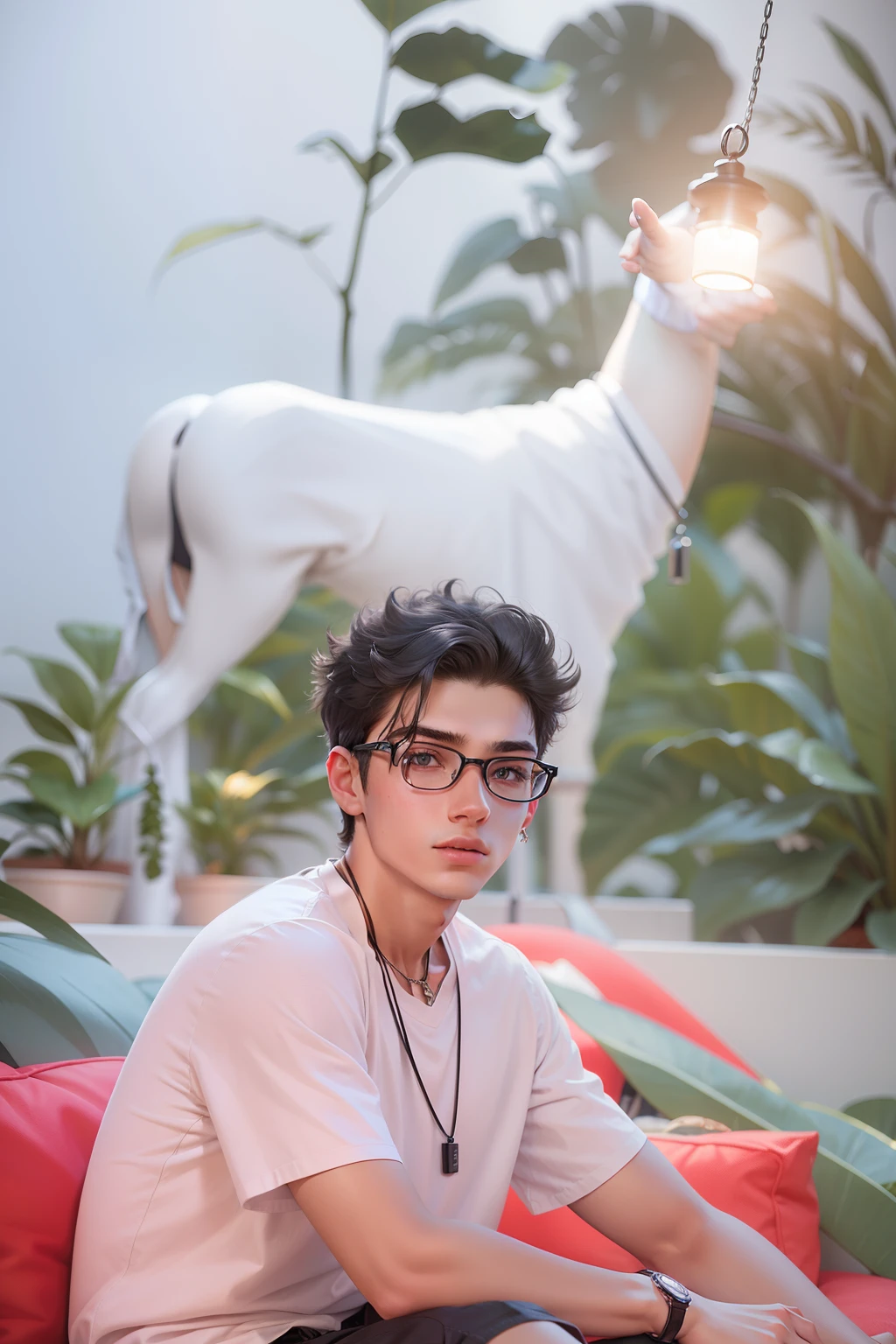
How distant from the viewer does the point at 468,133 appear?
74.5 inches

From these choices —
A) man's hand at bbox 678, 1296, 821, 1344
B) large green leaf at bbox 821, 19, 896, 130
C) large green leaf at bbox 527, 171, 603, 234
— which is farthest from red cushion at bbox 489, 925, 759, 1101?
large green leaf at bbox 821, 19, 896, 130

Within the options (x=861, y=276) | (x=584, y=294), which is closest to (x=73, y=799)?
(x=584, y=294)

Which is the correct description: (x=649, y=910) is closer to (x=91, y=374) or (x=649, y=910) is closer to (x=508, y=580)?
(x=508, y=580)

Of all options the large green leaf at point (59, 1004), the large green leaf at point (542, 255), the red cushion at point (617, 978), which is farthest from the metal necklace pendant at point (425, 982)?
the large green leaf at point (542, 255)

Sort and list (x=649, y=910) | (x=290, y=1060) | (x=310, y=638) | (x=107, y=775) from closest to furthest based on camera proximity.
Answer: (x=290, y=1060)
(x=107, y=775)
(x=310, y=638)
(x=649, y=910)

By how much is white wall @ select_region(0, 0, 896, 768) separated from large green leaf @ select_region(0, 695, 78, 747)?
0.44m

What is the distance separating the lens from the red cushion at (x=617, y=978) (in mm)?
1589

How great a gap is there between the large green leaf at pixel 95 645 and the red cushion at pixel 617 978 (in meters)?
0.74

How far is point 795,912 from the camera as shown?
2.15 m

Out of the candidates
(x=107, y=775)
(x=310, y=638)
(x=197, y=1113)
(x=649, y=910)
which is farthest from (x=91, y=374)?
(x=197, y=1113)

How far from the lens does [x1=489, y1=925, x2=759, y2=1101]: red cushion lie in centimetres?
159

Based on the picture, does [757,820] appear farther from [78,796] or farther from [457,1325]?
[457,1325]

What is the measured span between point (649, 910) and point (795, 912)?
332 millimetres

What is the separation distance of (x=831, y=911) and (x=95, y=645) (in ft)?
4.19
